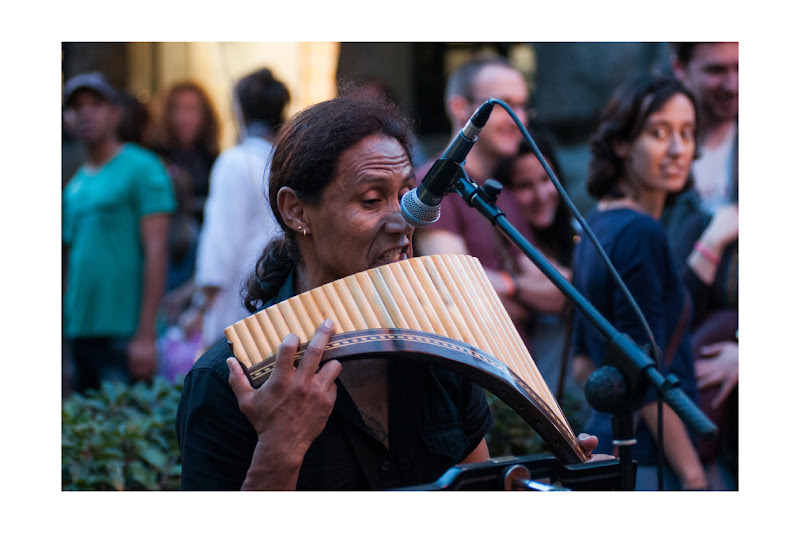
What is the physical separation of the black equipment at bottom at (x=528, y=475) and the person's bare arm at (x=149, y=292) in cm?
315

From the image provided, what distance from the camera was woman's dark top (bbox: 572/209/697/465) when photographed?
9.92 ft

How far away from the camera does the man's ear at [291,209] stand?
2162 mm

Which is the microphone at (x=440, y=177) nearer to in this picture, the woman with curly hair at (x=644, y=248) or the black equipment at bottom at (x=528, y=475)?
the black equipment at bottom at (x=528, y=475)

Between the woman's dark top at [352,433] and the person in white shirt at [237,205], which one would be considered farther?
the person in white shirt at [237,205]

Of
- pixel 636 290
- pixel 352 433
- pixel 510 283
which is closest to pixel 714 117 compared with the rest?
pixel 510 283

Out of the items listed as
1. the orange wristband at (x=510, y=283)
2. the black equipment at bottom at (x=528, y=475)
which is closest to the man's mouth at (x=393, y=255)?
the black equipment at bottom at (x=528, y=475)

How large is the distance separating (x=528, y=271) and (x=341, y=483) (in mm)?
2201

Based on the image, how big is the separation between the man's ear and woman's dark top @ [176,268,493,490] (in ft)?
0.50

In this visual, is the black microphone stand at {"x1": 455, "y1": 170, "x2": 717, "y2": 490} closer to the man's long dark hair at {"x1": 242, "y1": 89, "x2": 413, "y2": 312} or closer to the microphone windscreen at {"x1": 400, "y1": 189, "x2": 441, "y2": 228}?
the microphone windscreen at {"x1": 400, "y1": 189, "x2": 441, "y2": 228}

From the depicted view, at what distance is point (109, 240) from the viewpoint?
15.1 ft

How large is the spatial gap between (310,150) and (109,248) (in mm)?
2843

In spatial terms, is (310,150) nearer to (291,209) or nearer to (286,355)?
(291,209)
